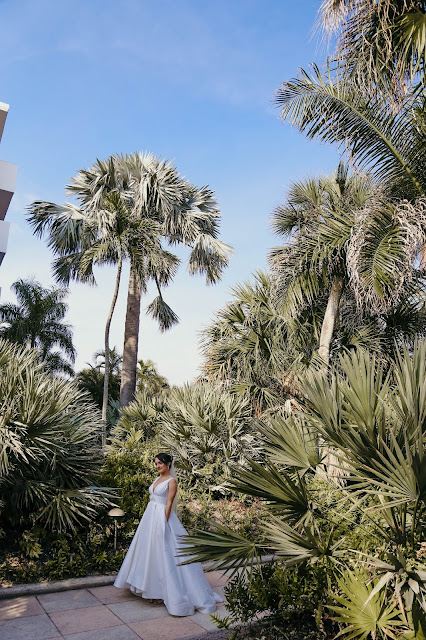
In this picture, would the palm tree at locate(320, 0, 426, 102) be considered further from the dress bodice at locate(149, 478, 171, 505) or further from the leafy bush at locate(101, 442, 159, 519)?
the leafy bush at locate(101, 442, 159, 519)

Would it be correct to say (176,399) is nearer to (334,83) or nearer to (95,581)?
(95,581)

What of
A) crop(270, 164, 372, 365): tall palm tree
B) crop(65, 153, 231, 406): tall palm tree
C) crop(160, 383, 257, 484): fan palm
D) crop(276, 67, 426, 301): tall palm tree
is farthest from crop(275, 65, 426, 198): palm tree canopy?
crop(65, 153, 231, 406): tall palm tree

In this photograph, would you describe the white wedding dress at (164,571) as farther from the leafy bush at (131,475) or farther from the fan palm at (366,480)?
the leafy bush at (131,475)

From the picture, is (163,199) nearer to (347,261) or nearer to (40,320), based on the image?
(347,261)

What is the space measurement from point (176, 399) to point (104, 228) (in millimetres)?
5864

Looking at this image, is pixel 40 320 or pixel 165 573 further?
pixel 40 320

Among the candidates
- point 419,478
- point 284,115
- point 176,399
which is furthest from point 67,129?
point 419,478

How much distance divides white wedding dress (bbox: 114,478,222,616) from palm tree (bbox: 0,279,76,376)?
75.6ft

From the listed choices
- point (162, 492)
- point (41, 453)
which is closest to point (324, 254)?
point (162, 492)

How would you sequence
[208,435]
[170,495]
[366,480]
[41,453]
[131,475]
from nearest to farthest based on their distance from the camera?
[366,480]
[170,495]
[41,453]
[131,475]
[208,435]

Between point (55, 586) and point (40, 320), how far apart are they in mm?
23494

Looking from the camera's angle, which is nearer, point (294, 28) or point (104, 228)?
point (294, 28)

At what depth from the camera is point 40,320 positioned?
1096 inches

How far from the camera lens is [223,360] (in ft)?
44.2
